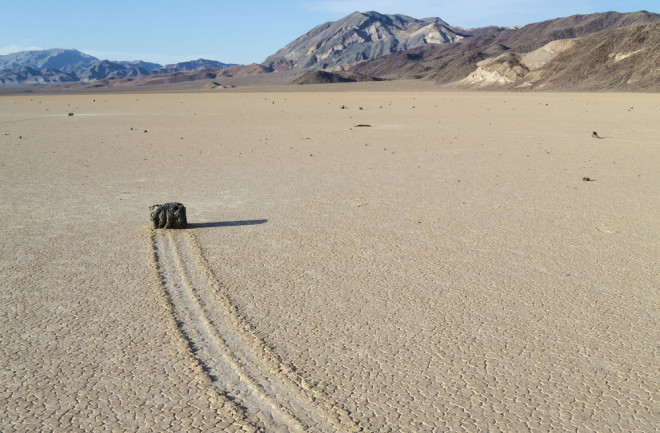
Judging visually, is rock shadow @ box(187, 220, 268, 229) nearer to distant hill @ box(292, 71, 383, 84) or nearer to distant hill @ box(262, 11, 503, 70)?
distant hill @ box(292, 71, 383, 84)

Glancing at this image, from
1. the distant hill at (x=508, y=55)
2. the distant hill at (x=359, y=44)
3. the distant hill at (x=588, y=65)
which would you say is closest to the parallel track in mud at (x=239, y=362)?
the distant hill at (x=588, y=65)

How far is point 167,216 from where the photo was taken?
7645 mm

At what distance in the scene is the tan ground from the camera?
147 inches

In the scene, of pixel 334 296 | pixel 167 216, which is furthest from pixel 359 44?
pixel 334 296

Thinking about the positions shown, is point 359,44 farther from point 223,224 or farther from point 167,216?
point 167,216

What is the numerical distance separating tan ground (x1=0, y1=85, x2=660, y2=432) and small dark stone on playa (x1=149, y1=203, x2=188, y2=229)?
0.19 m

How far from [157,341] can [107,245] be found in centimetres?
281

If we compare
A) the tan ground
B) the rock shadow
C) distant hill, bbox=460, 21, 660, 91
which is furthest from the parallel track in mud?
distant hill, bbox=460, 21, 660, 91

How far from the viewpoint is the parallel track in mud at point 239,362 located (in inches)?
141

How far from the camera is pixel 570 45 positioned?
260ft

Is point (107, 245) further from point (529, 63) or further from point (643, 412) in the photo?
point (529, 63)

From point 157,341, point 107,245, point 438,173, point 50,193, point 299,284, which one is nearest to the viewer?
point 157,341

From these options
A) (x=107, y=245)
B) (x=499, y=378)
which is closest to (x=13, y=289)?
(x=107, y=245)

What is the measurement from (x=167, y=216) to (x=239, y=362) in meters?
3.77
